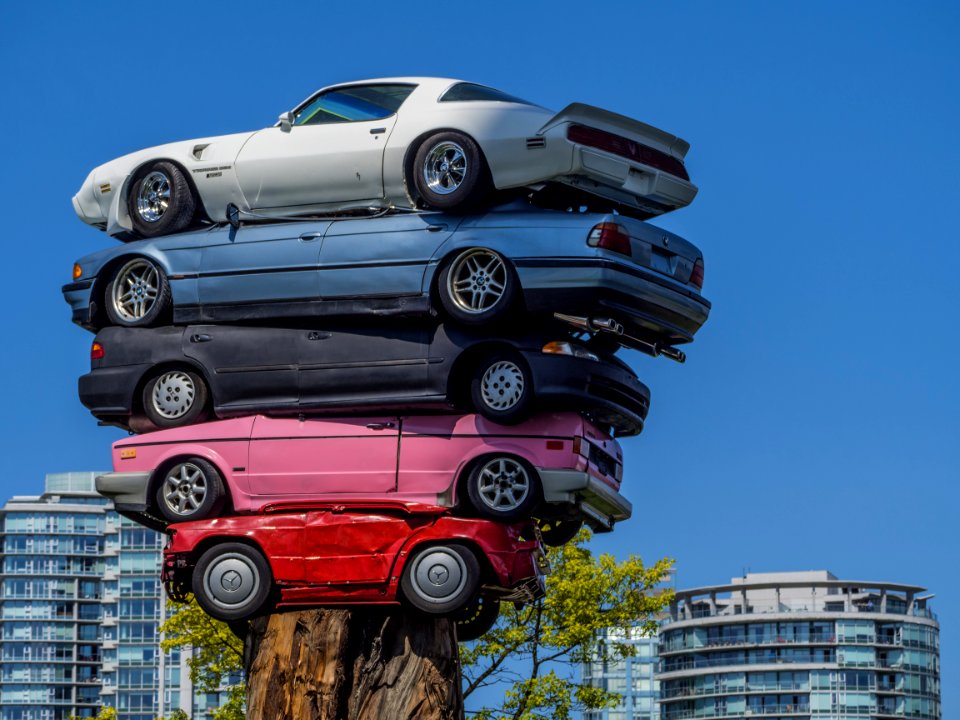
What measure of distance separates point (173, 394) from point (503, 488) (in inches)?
198

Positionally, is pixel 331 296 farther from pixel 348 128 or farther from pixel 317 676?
pixel 317 676

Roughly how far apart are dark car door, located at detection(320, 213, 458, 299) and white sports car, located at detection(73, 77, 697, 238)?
0.40 meters

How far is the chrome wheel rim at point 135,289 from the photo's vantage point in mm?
27297

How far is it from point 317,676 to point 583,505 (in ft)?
14.0

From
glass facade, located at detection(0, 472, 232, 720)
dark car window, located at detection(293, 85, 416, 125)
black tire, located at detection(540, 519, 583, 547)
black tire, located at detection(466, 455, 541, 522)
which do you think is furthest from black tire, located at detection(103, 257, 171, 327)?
glass facade, located at detection(0, 472, 232, 720)

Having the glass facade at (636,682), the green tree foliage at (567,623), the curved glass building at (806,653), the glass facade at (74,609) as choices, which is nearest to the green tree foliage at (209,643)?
the green tree foliage at (567,623)

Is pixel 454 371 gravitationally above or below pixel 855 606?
below

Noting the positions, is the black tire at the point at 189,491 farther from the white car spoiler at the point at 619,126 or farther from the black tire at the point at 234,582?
the white car spoiler at the point at 619,126

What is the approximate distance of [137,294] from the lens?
2741 cm

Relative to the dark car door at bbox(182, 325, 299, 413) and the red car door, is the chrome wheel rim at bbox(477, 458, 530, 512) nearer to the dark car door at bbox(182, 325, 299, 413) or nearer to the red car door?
the red car door

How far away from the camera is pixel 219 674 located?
141ft

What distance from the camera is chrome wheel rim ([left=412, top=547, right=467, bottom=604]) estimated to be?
990 inches

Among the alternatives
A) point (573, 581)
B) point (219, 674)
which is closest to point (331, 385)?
point (573, 581)

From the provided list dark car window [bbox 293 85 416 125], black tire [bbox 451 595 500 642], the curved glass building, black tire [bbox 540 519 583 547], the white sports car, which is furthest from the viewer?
the curved glass building
